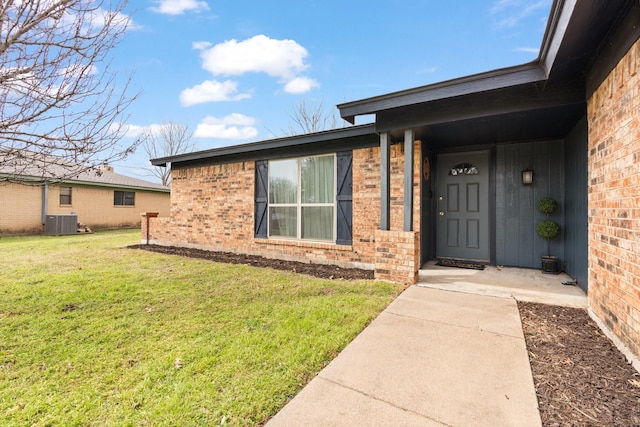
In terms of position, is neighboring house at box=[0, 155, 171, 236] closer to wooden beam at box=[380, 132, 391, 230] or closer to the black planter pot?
wooden beam at box=[380, 132, 391, 230]

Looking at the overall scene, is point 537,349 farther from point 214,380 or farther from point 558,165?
point 558,165

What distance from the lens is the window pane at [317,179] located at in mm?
5906

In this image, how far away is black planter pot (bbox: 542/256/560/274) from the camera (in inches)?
187

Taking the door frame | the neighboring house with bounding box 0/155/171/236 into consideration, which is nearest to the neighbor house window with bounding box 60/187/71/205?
the neighboring house with bounding box 0/155/171/236

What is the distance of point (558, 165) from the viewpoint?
497 centimetres

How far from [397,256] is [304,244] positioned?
2.31 m

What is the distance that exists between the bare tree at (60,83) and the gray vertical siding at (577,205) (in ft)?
18.0

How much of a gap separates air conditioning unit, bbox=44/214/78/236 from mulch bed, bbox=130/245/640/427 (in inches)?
620

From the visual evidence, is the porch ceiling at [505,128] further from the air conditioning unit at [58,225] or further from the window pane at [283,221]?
the air conditioning unit at [58,225]

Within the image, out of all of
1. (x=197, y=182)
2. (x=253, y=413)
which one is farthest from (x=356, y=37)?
(x=253, y=413)

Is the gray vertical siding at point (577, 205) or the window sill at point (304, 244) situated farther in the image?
the window sill at point (304, 244)

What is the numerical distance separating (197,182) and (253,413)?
285 inches

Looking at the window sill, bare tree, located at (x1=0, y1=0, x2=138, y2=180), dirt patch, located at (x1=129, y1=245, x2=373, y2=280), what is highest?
bare tree, located at (x1=0, y1=0, x2=138, y2=180)

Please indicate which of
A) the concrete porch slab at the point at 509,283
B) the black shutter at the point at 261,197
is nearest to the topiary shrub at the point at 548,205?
the concrete porch slab at the point at 509,283
